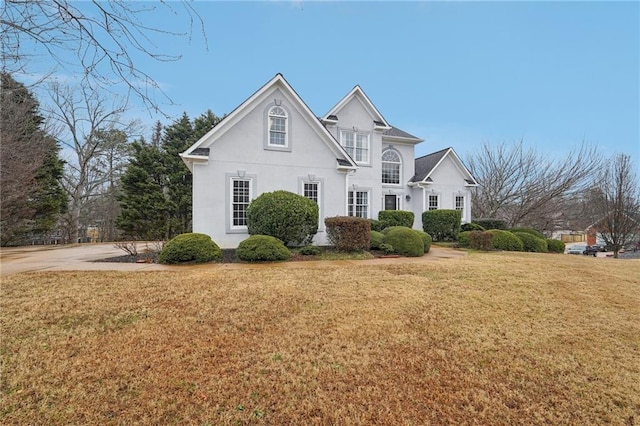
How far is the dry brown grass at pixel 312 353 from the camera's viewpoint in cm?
269

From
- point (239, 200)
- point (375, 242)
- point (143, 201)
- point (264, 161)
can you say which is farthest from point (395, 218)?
point (143, 201)

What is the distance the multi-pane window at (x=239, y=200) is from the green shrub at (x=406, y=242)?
6.14 meters

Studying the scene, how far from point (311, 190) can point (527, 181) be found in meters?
20.7

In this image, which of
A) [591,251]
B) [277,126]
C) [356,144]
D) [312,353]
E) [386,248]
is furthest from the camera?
[591,251]

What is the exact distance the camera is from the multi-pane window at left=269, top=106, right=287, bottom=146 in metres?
12.9

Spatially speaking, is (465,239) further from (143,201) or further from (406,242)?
(143,201)

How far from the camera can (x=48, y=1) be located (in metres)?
2.56

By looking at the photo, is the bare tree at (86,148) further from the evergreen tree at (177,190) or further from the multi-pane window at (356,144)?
the multi-pane window at (356,144)

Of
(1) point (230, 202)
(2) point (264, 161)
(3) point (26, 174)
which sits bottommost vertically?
(1) point (230, 202)

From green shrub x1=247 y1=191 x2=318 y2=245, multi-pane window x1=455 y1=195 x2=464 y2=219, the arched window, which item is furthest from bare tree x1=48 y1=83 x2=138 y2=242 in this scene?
multi-pane window x1=455 y1=195 x2=464 y2=219

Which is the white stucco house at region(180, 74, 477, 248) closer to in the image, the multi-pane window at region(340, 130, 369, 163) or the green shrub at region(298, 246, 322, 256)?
the multi-pane window at region(340, 130, 369, 163)

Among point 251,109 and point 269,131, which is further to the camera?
point 269,131

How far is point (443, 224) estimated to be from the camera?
18.0 metres

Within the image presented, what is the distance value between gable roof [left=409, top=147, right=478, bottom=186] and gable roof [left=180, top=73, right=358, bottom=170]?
836 centimetres
